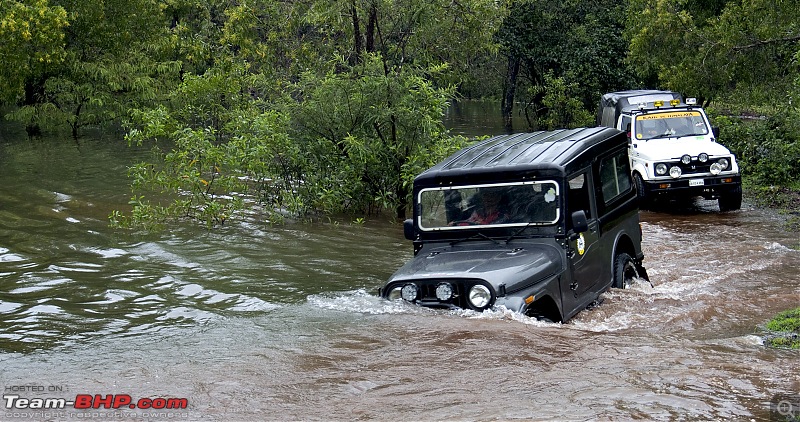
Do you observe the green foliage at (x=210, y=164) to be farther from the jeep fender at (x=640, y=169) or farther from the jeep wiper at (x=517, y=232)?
the jeep wiper at (x=517, y=232)

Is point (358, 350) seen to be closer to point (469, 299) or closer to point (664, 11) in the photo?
point (469, 299)

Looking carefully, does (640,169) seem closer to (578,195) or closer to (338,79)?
(338,79)

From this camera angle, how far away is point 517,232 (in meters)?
7.73

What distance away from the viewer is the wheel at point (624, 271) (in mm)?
8742

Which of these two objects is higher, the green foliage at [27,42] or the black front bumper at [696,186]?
the green foliage at [27,42]

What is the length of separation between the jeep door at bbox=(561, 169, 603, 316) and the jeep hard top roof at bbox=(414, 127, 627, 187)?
197mm

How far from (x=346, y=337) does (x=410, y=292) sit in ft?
2.22

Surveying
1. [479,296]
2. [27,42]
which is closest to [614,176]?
[479,296]

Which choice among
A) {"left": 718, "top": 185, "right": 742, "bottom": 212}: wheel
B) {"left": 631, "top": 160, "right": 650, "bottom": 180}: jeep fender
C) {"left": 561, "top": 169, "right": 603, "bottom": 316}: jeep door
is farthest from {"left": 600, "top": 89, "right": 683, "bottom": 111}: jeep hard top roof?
{"left": 561, "top": 169, "right": 603, "bottom": 316}: jeep door

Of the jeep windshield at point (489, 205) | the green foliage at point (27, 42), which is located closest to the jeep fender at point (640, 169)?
the jeep windshield at point (489, 205)

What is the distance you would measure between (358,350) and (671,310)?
3.29 metres

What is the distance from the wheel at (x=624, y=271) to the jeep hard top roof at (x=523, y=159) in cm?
114

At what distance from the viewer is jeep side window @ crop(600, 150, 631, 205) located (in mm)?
8672

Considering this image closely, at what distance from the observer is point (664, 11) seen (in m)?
21.2
